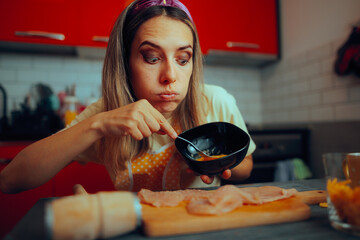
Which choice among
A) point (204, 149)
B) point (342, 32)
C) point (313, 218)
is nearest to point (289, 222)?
point (313, 218)

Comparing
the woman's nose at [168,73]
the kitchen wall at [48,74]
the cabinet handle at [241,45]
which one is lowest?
the woman's nose at [168,73]

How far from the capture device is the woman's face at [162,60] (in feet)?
2.70

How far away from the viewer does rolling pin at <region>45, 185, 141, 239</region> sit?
411 millimetres

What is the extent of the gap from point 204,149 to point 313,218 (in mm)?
427

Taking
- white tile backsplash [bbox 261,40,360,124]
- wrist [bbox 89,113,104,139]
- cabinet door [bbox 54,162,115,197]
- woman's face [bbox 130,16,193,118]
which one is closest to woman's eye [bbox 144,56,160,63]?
woman's face [bbox 130,16,193,118]

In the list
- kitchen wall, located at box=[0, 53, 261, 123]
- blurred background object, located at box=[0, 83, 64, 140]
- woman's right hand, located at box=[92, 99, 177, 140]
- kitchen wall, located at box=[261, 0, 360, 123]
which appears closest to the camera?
woman's right hand, located at box=[92, 99, 177, 140]

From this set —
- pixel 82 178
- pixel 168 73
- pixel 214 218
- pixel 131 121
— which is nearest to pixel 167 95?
pixel 168 73

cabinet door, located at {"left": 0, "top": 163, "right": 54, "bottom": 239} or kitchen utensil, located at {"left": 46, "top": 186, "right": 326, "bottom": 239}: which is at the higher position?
kitchen utensil, located at {"left": 46, "top": 186, "right": 326, "bottom": 239}

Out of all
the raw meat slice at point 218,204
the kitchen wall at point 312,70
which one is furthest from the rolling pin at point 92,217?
the kitchen wall at point 312,70

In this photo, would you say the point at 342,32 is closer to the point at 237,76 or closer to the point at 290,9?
Answer: the point at 290,9

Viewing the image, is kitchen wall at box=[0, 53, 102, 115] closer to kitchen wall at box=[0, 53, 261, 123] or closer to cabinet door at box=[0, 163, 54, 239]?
kitchen wall at box=[0, 53, 261, 123]

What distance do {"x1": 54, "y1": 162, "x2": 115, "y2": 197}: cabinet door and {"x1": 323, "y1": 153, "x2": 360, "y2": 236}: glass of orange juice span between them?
4.23 feet

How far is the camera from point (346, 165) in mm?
494

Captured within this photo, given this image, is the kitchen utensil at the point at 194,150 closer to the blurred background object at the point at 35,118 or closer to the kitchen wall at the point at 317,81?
the blurred background object at the point at 35,118
